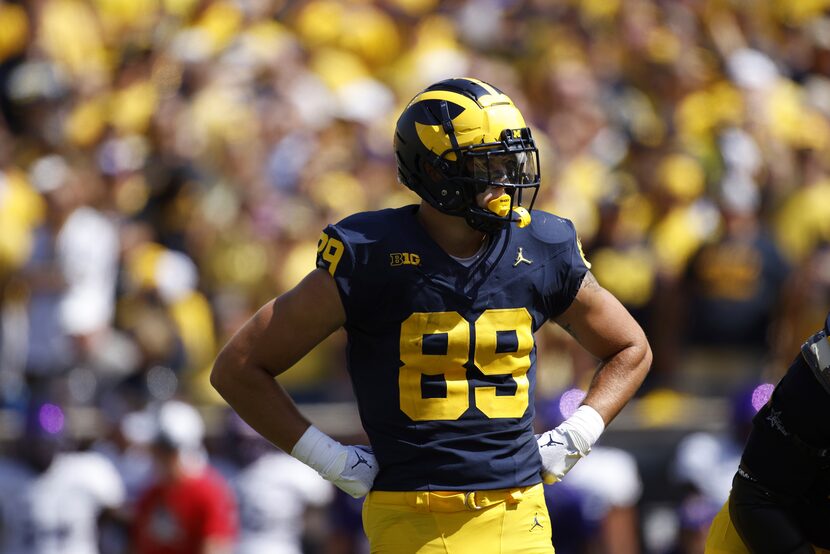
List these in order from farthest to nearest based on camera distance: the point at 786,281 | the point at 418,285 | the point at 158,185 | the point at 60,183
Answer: the point at 158,185 < the point at 60,183 < the point at 786,281 < the point at 418,285

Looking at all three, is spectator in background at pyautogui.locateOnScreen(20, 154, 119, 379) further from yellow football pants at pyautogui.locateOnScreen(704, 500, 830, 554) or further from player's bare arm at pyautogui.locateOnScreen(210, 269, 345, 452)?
yellow football pants at pyautogui.locateOnScreen(704, 500, 830, 554)

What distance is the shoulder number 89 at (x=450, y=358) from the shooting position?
430 centimetres

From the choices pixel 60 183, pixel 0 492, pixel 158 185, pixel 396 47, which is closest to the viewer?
pixel 0 492

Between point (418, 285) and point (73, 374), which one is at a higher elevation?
point (418, 285)

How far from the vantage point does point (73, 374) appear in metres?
9.37

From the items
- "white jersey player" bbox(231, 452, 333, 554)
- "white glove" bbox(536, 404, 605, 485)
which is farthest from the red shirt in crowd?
"white glove" bbox(536, 404, 605, 485)

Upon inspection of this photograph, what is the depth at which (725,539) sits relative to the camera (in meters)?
4.41

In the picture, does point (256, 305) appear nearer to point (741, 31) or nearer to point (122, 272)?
point (122, 272)

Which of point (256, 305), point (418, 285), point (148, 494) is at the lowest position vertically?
point (148, 494)

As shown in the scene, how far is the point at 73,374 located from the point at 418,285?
5513 mm

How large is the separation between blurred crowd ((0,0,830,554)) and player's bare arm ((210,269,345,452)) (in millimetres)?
3726

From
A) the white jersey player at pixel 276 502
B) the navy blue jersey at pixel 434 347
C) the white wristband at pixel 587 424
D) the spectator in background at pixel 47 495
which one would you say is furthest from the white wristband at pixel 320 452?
the spectator in background at pixel 47 495

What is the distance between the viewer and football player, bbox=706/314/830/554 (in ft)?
13.1

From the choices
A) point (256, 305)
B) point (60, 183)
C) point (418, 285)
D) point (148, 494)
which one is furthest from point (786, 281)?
point (418, 285)
